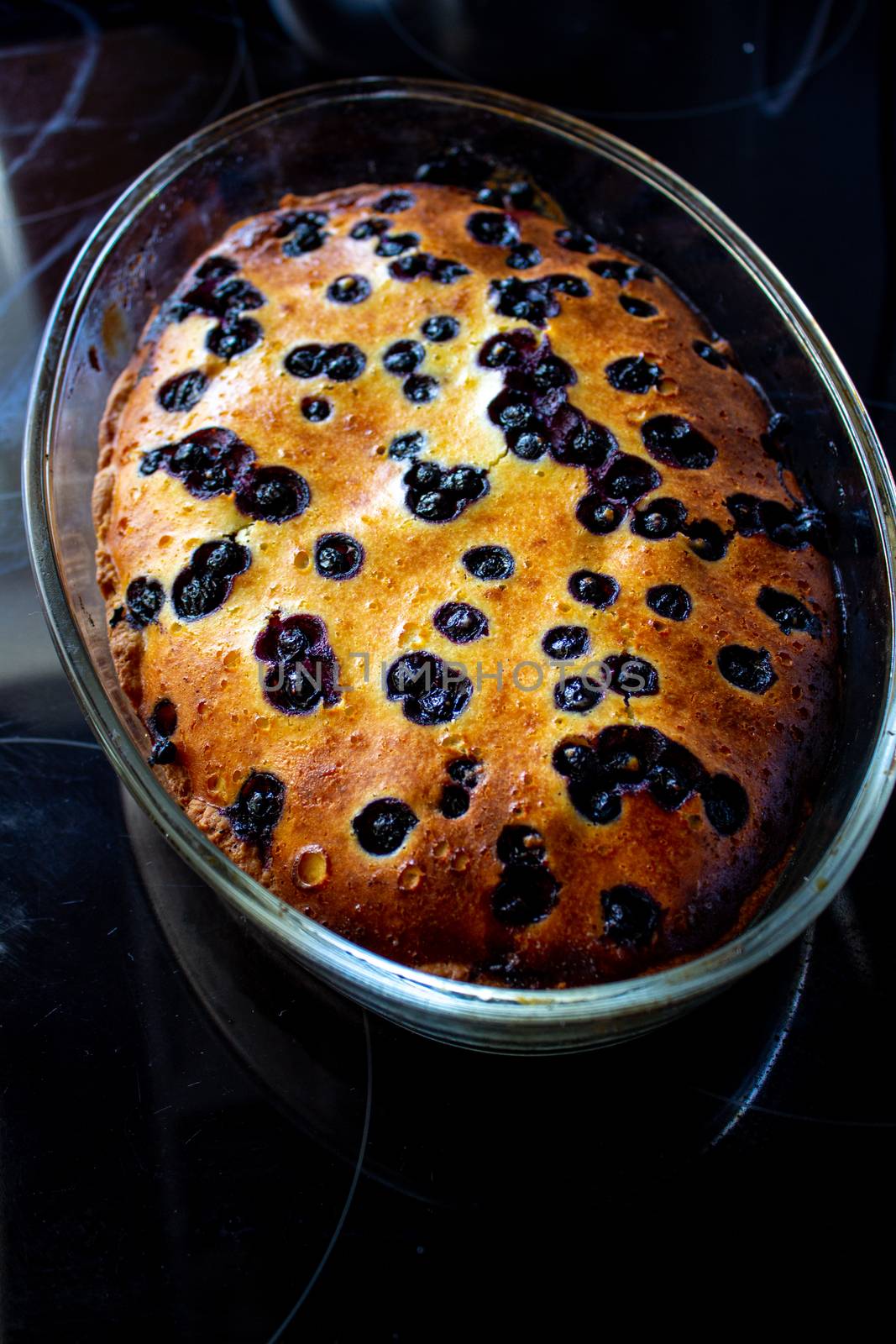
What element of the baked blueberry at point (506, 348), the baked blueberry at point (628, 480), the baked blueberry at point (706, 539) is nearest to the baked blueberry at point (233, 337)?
the baked blueberry at point (506, 348)

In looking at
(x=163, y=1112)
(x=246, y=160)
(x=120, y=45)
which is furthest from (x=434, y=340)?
(x=120, y=45)

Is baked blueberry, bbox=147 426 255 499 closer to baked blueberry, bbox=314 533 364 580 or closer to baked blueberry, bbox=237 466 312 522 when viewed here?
baked blueberry, bbox=237 466 312 522

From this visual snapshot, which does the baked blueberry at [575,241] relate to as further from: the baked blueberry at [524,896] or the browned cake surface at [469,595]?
the baked blueberry at [524,896]

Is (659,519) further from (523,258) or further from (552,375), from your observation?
(523,258)

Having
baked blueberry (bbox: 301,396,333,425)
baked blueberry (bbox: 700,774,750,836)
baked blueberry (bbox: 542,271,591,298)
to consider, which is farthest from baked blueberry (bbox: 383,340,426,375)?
baked blueberry (bbox: 700,774,750,836)

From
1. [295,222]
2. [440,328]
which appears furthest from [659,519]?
[295,222]
